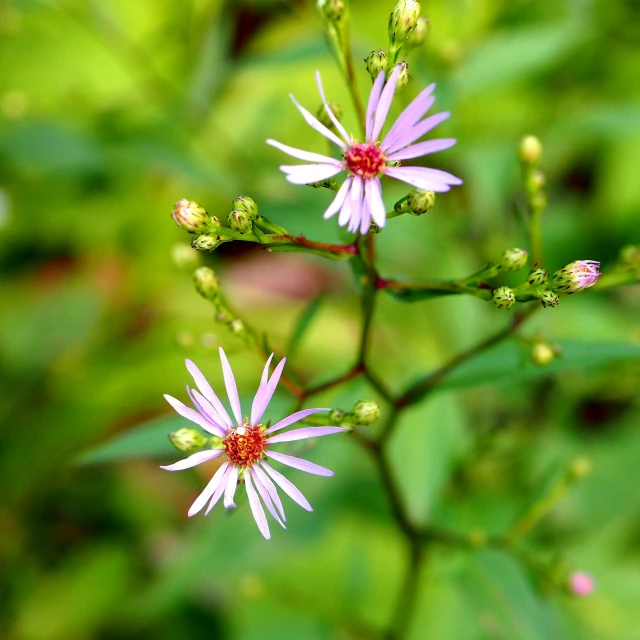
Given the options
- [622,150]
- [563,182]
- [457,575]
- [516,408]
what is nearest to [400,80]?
[457,575]

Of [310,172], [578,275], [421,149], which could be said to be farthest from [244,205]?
[578,275]

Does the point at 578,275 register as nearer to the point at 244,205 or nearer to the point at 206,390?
the point at 244,205

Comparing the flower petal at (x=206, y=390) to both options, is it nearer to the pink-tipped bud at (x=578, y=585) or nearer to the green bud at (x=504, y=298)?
the green bud at (x=504, y=298)

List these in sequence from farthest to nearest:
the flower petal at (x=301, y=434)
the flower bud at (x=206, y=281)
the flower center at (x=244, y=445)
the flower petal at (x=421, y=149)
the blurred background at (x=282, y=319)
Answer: the blurred background at (x=282, y=319) → the flower bud at (x=206, y=281) → the flower center at (x=244, y=445) → the flower petal at (x=301, y=434) → the flower petal at (x=421, y=149)

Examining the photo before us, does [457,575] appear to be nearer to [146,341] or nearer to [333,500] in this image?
[333,500]

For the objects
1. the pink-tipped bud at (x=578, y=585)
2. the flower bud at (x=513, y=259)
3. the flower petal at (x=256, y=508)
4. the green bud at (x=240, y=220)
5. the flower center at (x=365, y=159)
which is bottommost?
the flower petal at (x=256, y=508)

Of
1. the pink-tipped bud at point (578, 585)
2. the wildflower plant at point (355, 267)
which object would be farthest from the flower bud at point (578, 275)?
the pink-tipped bud at point (578, 585)

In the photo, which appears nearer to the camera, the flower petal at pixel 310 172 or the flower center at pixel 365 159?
the flower petal at pixel 310 172
